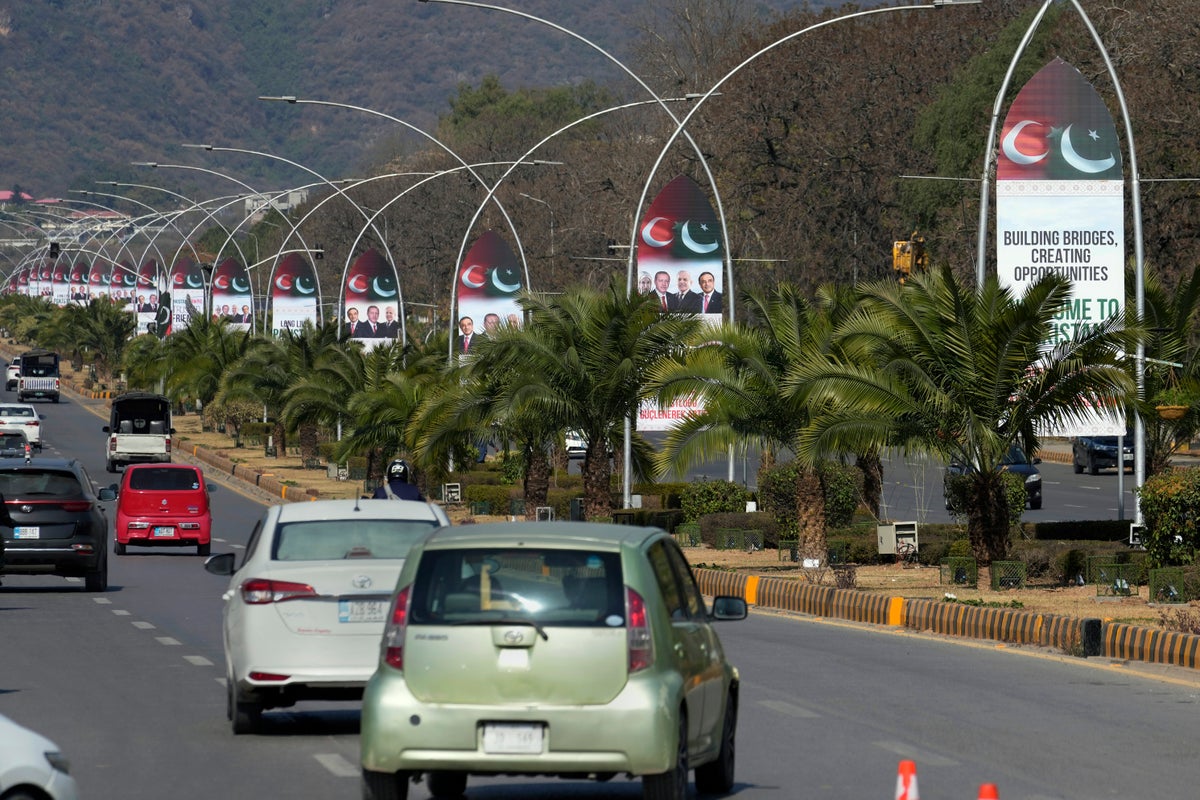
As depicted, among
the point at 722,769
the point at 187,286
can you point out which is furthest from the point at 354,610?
the point at 187,286

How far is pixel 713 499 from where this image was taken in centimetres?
4338

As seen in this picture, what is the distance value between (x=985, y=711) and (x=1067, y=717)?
0.59m

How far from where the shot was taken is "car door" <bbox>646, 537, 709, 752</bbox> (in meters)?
10.3

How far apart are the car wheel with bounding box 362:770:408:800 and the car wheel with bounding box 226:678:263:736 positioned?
3846mm

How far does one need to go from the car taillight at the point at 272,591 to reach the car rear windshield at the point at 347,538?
0.39m

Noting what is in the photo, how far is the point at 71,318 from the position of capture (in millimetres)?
138625

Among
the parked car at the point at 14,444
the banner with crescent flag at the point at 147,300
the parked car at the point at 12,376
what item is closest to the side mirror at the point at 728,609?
the parked car at the point at 14,444

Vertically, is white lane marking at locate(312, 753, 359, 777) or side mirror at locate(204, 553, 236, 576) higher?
side mirror at locate(204, 553, 236, 576)

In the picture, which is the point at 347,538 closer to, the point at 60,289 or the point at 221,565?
the point at 221,565

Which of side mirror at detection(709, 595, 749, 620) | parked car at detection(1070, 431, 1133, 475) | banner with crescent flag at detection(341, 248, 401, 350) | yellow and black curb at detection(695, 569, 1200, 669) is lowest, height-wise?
yellow and black curb at detection(695, 569, 1200, 669)

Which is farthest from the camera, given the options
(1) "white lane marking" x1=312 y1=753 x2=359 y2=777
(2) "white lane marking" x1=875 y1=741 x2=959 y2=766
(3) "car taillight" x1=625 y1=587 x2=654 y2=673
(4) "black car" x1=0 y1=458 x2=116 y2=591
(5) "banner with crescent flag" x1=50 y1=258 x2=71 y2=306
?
(5) "banner with crescent flag" x1=50 y1=258 x2=71 y2=306

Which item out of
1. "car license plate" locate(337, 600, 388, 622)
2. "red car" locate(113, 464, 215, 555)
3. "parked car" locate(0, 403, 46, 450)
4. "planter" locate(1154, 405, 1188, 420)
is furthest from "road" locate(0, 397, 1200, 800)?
"parked car" locate(0, 403, 46, 450)

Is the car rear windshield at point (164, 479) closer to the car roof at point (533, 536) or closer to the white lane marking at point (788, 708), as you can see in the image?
the white lane marking at point (788, 708)

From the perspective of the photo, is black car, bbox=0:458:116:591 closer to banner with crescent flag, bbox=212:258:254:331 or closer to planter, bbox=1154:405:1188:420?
planter, bbox=1154:405:1188:420
